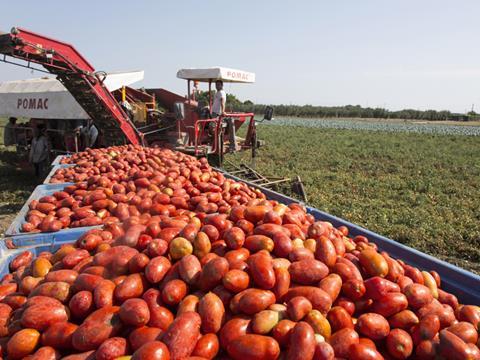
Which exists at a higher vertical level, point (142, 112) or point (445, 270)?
point (142, 112)

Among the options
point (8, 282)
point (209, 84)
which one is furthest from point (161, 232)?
point (209, 84)

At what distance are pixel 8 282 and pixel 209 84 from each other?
8.90m

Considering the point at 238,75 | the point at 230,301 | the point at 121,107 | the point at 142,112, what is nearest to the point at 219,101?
the point at 238,75

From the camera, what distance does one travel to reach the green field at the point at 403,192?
6.18 m

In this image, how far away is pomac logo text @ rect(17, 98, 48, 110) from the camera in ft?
40.6

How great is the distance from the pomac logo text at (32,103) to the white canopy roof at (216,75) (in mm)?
5162

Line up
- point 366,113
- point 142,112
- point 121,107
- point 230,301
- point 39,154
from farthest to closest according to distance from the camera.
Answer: point 366,113 < point 142,112 < point 39,154 < point 121,107 < point 230,301

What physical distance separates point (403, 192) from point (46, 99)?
11.6 metres

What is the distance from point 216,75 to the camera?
9.85 meters

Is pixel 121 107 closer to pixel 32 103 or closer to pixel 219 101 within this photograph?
pixel 219 101

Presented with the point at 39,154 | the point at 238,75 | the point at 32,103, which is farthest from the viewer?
the point at 32,103

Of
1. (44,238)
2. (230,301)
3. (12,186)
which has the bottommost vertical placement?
(12,186)

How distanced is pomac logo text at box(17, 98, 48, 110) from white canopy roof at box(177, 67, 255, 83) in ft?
16.9

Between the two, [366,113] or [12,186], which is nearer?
[12,186]
